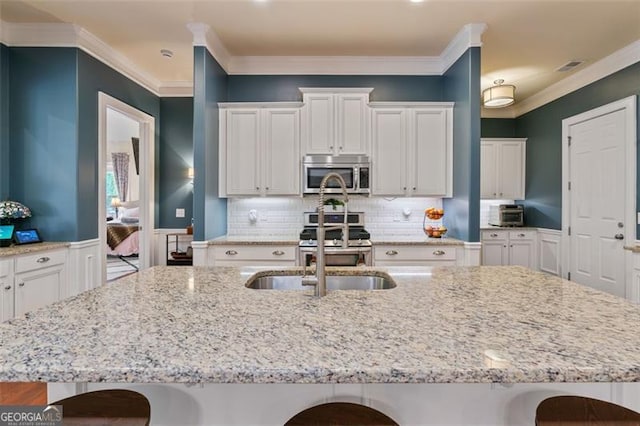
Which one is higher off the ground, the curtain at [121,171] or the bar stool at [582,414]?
the curtain at [121,171]

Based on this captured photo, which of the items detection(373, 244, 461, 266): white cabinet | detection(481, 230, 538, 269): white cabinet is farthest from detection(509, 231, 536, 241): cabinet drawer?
detection(373, 244, 461, 266): white cabinet

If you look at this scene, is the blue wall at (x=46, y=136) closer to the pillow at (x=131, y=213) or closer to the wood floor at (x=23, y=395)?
the wood floor at (x=23, y=395)

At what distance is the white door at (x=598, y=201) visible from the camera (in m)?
3.53

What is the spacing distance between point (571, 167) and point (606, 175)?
0.54 meters

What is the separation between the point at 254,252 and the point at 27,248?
1.85m

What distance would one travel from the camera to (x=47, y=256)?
287 centimetres

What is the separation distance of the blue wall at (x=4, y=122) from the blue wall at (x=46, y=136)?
0.03m

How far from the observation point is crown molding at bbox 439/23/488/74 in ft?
10.1

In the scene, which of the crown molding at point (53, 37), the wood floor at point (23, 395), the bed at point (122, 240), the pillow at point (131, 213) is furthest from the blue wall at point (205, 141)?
the pillow at point (131, 213)

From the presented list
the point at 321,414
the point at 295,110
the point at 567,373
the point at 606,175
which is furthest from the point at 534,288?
the point at 606,175

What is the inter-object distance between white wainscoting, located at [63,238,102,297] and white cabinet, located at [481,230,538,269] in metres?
4.89

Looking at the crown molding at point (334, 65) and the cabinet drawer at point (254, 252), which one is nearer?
the cabinet drawer at point (254, 252)

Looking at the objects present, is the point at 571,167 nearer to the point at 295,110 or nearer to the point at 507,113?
the point at 507,113

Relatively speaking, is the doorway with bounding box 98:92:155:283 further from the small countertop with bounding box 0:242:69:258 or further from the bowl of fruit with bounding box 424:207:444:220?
the bowl of fruit with bounding box 424:207:444:220
